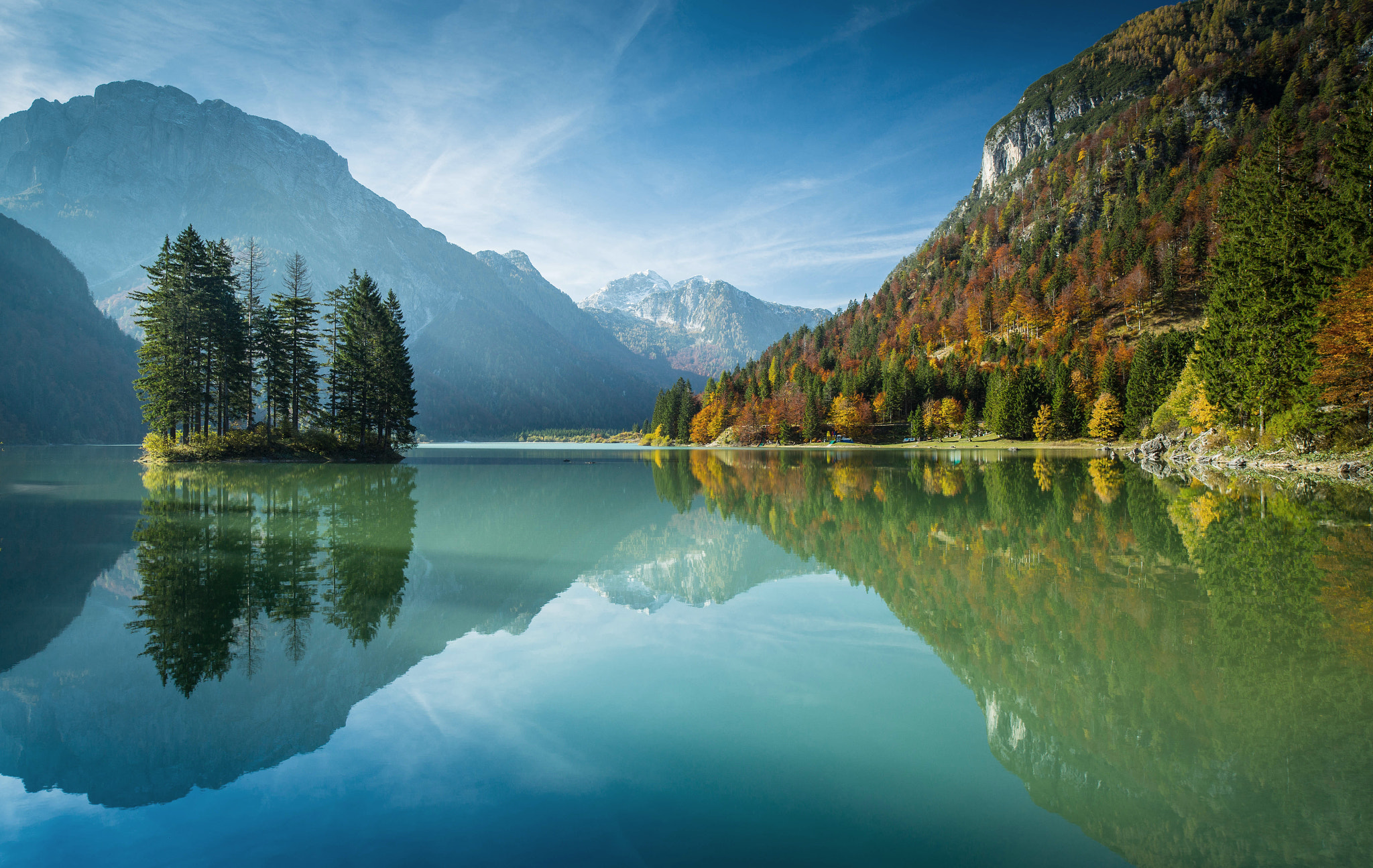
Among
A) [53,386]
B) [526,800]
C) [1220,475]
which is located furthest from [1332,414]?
[53,386]

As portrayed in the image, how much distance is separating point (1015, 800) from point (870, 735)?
1153 millimetres

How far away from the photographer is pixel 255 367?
134ft

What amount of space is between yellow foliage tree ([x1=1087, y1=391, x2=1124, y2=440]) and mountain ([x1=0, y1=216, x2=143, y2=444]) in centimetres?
14431

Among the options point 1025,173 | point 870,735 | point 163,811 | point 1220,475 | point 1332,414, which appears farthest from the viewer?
point 1025,173

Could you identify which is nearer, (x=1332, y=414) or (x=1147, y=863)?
(x=1147, y=863)

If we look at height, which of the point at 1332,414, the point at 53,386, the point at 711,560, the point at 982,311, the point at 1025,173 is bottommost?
the point at 711,560

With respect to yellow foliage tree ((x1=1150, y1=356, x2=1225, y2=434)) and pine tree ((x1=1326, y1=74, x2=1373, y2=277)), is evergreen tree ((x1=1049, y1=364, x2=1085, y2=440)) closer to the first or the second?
yellow foliage tree ((x1=1150, y1=356, x2=1225, y2=434))

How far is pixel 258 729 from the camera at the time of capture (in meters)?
5.12

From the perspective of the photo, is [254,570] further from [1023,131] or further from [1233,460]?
[1023,131]

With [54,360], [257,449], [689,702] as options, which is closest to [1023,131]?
[257,449]

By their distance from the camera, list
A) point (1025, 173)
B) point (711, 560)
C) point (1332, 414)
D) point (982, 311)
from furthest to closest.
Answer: point (1025, 173) → point (982, 311) → point (1332, 414) → point (711, 560)

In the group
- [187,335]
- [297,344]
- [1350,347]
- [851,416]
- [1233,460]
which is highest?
[297,344]

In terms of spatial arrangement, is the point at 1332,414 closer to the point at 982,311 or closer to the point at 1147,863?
the point at 1147,863

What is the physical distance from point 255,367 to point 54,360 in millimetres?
121714
